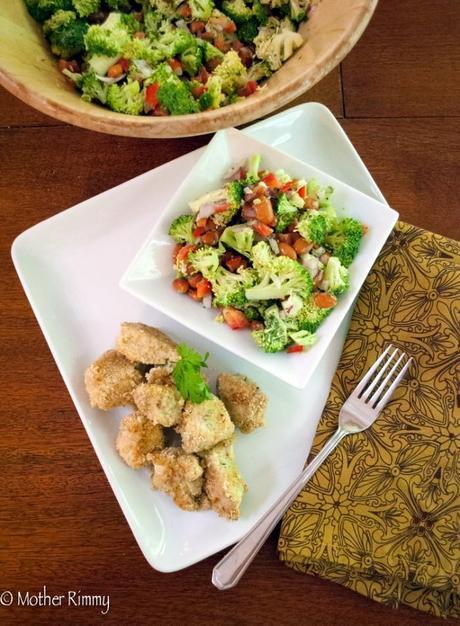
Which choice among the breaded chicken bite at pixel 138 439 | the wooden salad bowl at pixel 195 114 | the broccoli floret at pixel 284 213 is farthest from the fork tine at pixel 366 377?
the wooden salad bowl at pixel 195 114

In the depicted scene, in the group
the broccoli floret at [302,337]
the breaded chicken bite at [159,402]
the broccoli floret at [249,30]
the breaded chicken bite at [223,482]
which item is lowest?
the breaded chicken bite at [223,482]

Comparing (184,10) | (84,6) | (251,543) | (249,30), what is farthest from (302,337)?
(84,6)

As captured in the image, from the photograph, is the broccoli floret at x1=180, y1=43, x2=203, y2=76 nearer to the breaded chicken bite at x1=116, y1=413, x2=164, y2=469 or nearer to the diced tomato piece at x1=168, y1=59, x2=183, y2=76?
the diced tomato piece at x1=168, y1=59, x2=183, y2=76

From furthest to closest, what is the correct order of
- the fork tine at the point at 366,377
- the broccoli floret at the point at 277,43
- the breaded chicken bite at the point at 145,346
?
the fork tine at the point at 366,377, the breaded chicken bite at the point at 145,346, the broccoli floret at the point at 277,43

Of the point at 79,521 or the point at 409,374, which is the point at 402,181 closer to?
the point at 409,374

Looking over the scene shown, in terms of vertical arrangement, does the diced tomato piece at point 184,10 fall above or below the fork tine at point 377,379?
above

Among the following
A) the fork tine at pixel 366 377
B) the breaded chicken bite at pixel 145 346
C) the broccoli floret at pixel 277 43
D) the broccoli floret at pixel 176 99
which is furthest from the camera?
the fork tine at pixel 366 377

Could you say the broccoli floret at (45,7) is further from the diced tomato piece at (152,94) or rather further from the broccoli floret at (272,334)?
the broccoli floret at (272,334)
